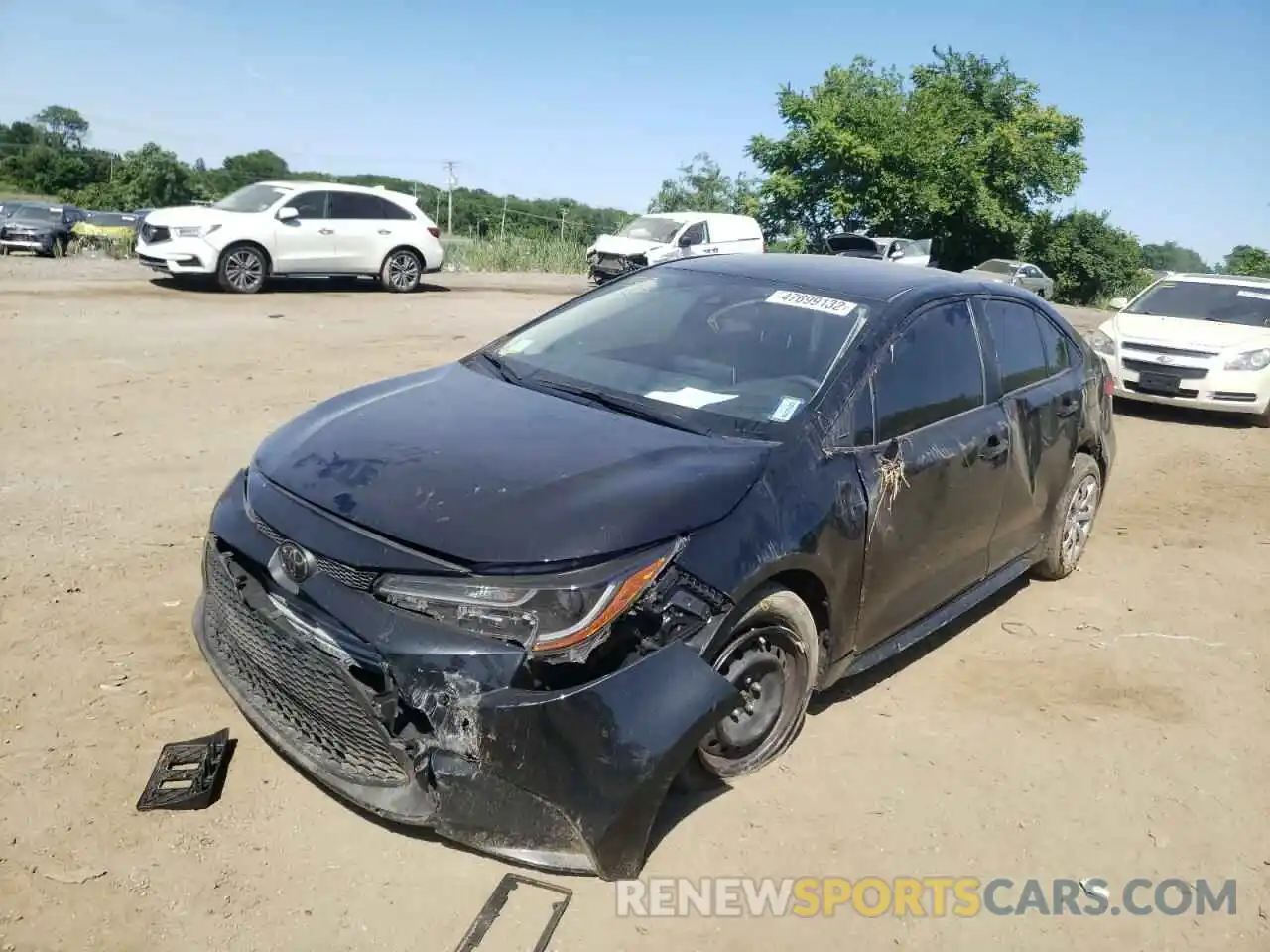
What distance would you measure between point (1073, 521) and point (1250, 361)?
6.47 m

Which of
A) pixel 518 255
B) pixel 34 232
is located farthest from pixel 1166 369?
pixel 34 232

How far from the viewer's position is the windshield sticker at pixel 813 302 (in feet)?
13.8

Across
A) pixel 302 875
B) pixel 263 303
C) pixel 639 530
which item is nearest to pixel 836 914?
pixel 639 530

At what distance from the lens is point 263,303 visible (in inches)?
574

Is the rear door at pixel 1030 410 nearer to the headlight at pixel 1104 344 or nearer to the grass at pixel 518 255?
the headlight at pixel 1104 344

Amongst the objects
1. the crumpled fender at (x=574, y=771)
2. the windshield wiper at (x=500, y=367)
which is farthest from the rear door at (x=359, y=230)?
the crumpled fender at (x=574, y=771)

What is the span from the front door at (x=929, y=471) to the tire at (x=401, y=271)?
46.0ft

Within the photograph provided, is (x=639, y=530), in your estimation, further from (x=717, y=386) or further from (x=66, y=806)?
(x=66, y=806)

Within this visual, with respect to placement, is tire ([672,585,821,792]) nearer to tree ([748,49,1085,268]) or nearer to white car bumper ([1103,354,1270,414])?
white car bumper ([1103,354,1270,414])

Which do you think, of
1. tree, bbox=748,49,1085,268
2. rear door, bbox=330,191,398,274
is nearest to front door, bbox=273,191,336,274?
rear door, bbox=330,191,398,274

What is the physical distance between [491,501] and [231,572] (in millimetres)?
893

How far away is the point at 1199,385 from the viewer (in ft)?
35.5

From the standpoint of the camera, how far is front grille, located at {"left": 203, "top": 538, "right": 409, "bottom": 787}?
288 centimetres

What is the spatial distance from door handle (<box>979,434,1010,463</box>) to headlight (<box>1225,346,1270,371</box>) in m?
7.61
